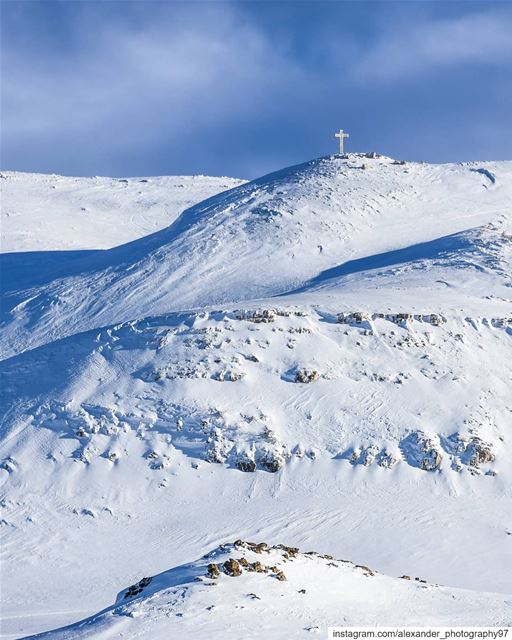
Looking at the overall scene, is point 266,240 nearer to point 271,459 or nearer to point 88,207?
point 271,459

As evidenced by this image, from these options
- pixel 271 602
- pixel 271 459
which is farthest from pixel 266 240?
pixel 271 602

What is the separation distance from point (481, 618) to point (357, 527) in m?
8.47

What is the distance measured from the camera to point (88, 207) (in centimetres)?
7219

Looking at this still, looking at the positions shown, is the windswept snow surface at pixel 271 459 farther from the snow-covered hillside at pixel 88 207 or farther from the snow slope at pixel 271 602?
the snow-covered hillside at pixel 88 207

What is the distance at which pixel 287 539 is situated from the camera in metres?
24.9

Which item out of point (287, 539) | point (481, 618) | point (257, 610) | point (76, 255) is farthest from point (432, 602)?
point (76, 255)

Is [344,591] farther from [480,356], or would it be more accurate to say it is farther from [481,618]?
[480,356]

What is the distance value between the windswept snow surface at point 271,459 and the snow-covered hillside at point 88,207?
22.3m

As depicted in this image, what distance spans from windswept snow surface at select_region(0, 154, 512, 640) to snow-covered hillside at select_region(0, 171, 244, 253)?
878 inches

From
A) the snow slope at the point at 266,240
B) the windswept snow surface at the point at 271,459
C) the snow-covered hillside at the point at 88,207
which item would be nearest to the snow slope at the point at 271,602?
the windswept snow surface at the point at 271,459

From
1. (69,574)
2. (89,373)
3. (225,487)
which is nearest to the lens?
(69,574)

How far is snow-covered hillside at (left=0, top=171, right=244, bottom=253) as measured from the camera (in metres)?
63.4

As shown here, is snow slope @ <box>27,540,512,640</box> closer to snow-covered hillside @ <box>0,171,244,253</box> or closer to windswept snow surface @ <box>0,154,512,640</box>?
windswept snow surface @ <box>0,154,512,640</box>

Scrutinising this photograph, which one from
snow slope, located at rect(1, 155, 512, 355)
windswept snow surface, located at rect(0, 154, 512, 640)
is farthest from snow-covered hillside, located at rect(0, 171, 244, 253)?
windswept snow surface, located at rect(0, 154, 512, 640)
